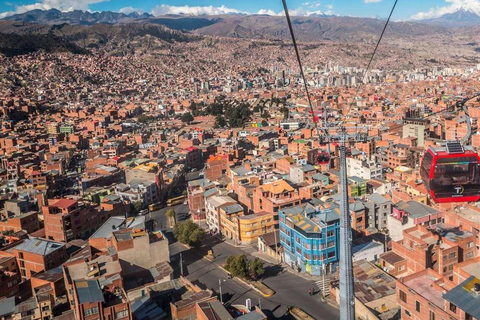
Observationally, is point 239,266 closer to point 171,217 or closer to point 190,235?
point 190,235

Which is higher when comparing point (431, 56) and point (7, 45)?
point (7, 45)

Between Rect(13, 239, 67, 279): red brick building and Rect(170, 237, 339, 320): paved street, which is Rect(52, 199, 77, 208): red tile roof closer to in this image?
Rect(13, 239, 67, 279): red brick building

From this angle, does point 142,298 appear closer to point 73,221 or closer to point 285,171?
point 73,221

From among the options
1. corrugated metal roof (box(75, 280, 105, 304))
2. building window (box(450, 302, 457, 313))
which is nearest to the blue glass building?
building window (box(450, 302, 457, 313))

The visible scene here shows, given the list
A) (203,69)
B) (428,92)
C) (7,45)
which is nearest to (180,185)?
(428,92)

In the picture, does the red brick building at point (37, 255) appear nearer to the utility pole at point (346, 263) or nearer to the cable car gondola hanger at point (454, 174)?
the utility pole at point (346, 263)

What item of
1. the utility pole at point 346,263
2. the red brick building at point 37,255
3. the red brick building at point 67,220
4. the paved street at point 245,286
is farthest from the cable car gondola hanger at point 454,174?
the red brick building at point 67,220

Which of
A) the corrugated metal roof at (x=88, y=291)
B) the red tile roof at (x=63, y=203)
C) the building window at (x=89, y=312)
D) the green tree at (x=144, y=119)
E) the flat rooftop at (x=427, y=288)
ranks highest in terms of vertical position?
the corrugated metal roof at (x=88, y=291)

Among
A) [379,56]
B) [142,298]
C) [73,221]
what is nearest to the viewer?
[142,298]
